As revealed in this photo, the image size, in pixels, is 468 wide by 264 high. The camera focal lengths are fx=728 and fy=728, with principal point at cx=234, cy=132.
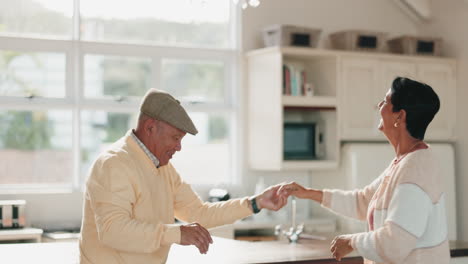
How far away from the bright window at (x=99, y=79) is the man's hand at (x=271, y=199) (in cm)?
315

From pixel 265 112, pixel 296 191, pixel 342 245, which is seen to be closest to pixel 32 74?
pixel 265 112

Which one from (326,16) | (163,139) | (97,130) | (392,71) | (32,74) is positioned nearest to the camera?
(163,139)

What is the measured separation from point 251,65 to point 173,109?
3.78 m

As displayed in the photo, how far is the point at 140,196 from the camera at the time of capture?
2.84m

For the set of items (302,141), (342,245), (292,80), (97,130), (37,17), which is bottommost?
(342,245)

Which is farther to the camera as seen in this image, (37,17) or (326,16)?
(326,16)

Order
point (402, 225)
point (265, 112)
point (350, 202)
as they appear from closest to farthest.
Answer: point (402, 225) → point (350, 202) → point (265, 112)

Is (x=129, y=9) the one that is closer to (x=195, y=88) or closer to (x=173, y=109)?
(x=195, y=88)

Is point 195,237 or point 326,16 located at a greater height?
point 326,16

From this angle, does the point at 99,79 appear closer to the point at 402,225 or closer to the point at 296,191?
the point at 296,191

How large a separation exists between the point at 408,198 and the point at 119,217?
1.06 metres

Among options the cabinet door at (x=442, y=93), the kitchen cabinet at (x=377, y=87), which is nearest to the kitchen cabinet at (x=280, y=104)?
the kitchen cabinet at (x=377, y=87)

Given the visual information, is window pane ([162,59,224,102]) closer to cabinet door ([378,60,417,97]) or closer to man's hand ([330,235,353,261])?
cabinet door ([378,60,417,97])

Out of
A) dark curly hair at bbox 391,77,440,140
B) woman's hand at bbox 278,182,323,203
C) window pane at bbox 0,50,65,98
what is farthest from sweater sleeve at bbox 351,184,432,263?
window pane at bbox 0,50,65,98
